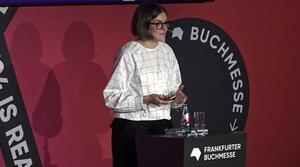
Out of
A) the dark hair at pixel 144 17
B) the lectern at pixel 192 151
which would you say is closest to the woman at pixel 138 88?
the dark hair at pixel 144 17

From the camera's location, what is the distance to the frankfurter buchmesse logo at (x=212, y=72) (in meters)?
5.32

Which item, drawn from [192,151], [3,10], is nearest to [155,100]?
[192,151]

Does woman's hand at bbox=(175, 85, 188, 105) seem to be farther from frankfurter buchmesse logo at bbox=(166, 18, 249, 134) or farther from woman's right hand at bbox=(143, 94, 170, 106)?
frankfurter buchmesse logo at bbox=(166, 18, 249, 134)

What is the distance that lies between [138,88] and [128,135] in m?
0.26

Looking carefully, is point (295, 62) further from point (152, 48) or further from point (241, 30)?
point (152, 48)

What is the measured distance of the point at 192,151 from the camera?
3.50 meters

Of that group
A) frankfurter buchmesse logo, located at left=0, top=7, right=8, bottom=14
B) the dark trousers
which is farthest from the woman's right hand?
frankfurter buchmesse logo, located at left=0, top=7, right=8, bottom=14

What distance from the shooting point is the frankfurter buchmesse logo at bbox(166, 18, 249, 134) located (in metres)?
5.32

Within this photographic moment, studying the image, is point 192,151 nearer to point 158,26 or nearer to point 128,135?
point 128,135

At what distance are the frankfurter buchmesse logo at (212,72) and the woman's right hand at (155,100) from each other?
4.85 ft

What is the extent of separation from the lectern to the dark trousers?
0.57ft

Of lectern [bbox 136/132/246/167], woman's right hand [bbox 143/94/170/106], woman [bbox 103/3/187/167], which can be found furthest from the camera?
woman [bbox 103/3/187/167]

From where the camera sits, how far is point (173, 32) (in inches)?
207

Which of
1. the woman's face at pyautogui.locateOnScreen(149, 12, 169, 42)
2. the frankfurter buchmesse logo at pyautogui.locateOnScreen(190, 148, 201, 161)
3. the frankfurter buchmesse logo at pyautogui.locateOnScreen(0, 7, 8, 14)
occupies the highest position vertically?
the frankfurter buchmesse logo at pyautogui.locateOnScreen(0, 7, 8, 14)
